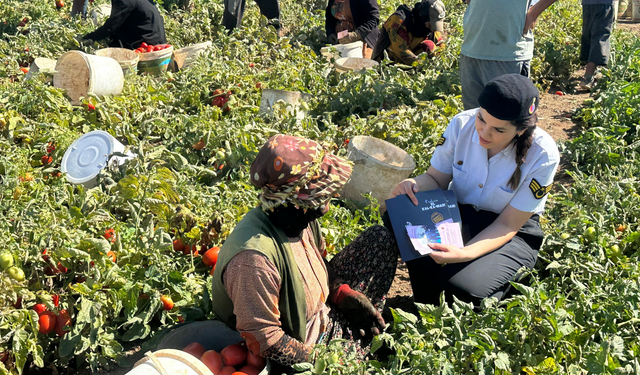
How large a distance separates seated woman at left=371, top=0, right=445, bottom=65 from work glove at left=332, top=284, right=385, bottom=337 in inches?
148

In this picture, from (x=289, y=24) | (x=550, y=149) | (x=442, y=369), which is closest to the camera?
(x=442, y=369)

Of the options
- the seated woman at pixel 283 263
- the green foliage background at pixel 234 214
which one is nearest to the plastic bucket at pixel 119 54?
the green foliage background at pixel 234 214

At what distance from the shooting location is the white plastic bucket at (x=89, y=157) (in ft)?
11.0

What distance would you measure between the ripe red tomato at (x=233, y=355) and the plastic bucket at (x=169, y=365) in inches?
8.6

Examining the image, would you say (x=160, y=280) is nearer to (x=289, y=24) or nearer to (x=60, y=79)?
(x=60, y=79)

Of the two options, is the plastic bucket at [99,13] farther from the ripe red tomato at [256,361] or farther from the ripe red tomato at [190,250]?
the ripe red tomato at [256,361]

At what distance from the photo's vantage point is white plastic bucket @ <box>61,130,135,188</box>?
3342mm

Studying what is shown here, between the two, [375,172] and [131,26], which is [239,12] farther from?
[375,172]

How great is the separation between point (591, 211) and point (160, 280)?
2.16 metres

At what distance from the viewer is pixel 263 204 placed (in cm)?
202

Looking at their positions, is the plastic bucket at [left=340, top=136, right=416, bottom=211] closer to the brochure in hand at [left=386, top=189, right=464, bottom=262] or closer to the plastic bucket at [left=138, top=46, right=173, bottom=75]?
the brochure in hand at [left=386, top=189, right=464, bottom=262]

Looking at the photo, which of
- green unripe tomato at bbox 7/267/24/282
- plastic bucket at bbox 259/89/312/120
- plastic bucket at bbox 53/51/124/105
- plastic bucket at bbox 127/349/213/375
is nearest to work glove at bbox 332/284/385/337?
plastic bucket at bbox 127/349/213/375

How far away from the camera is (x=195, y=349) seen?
82.3 inches

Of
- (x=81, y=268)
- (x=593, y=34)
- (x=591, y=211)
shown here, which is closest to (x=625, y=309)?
(x=591, y=211)
